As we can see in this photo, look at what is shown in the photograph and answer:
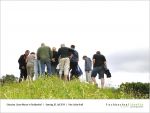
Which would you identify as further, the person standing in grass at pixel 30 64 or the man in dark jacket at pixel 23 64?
the man in dark jacket at pixel 23 64

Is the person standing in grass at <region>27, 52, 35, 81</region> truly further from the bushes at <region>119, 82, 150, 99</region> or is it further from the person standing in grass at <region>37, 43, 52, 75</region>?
the bushes at <region>119, 82, 150, 99</region>

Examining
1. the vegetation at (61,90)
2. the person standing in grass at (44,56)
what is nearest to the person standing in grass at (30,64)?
the person standing in grass at (44,56)

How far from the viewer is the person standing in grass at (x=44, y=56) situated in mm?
25203

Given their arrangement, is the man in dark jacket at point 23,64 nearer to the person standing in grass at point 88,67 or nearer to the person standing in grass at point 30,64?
the person standing in grass at point 30,64

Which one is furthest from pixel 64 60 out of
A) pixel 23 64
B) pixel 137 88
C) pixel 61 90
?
pixel 61 90

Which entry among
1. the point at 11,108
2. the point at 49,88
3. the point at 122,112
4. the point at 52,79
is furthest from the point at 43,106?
the point at 52,79

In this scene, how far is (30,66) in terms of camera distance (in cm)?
2631

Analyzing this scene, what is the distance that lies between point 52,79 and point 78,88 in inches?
108

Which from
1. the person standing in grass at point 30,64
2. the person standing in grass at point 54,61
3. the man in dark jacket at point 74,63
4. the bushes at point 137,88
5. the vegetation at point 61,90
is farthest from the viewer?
the person standing in grass at point 30,64

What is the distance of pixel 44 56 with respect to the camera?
25.2 m

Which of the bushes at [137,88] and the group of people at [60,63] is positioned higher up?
the group of people at [60,63]

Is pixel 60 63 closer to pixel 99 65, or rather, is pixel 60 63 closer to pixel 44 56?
pixel 44 56

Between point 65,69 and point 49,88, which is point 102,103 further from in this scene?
point 65,69

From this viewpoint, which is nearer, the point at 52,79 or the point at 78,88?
the point at 78,88
